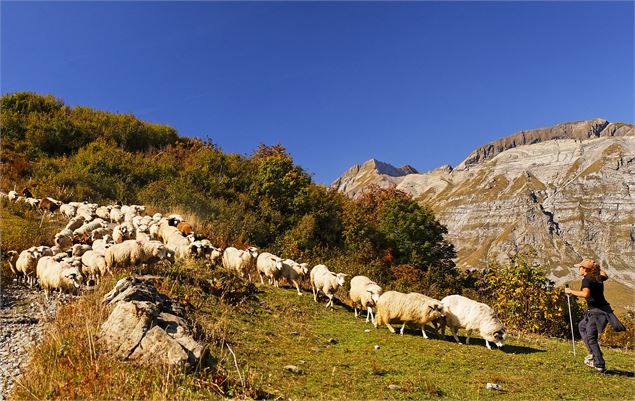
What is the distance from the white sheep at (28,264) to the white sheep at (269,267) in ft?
26.8

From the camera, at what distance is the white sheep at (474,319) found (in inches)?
A: 479

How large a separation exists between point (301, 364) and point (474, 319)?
5907 mm

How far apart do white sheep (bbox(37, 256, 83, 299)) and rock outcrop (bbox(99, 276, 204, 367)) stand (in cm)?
458

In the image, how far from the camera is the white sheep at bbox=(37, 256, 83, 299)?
12718 millimetres

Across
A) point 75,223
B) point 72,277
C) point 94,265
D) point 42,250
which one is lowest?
point 72,277

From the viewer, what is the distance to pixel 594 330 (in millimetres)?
9914

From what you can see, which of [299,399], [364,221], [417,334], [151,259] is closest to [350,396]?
[299,399]

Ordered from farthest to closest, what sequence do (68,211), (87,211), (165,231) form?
(68,211)
(87,211)
(165,231)

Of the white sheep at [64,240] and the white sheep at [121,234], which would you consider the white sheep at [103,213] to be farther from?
the white sheep at [121,234]

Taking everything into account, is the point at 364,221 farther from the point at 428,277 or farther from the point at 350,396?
the point at 350,396

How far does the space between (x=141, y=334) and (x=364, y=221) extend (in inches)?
1232

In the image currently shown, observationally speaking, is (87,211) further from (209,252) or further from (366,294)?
(366,294)

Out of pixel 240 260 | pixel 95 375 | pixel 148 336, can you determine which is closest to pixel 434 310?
pixel 148 336

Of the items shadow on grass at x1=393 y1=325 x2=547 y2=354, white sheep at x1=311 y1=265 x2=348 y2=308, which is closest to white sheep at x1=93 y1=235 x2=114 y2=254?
white sheep at x1=311 y1=265 x2=348 y2=308
